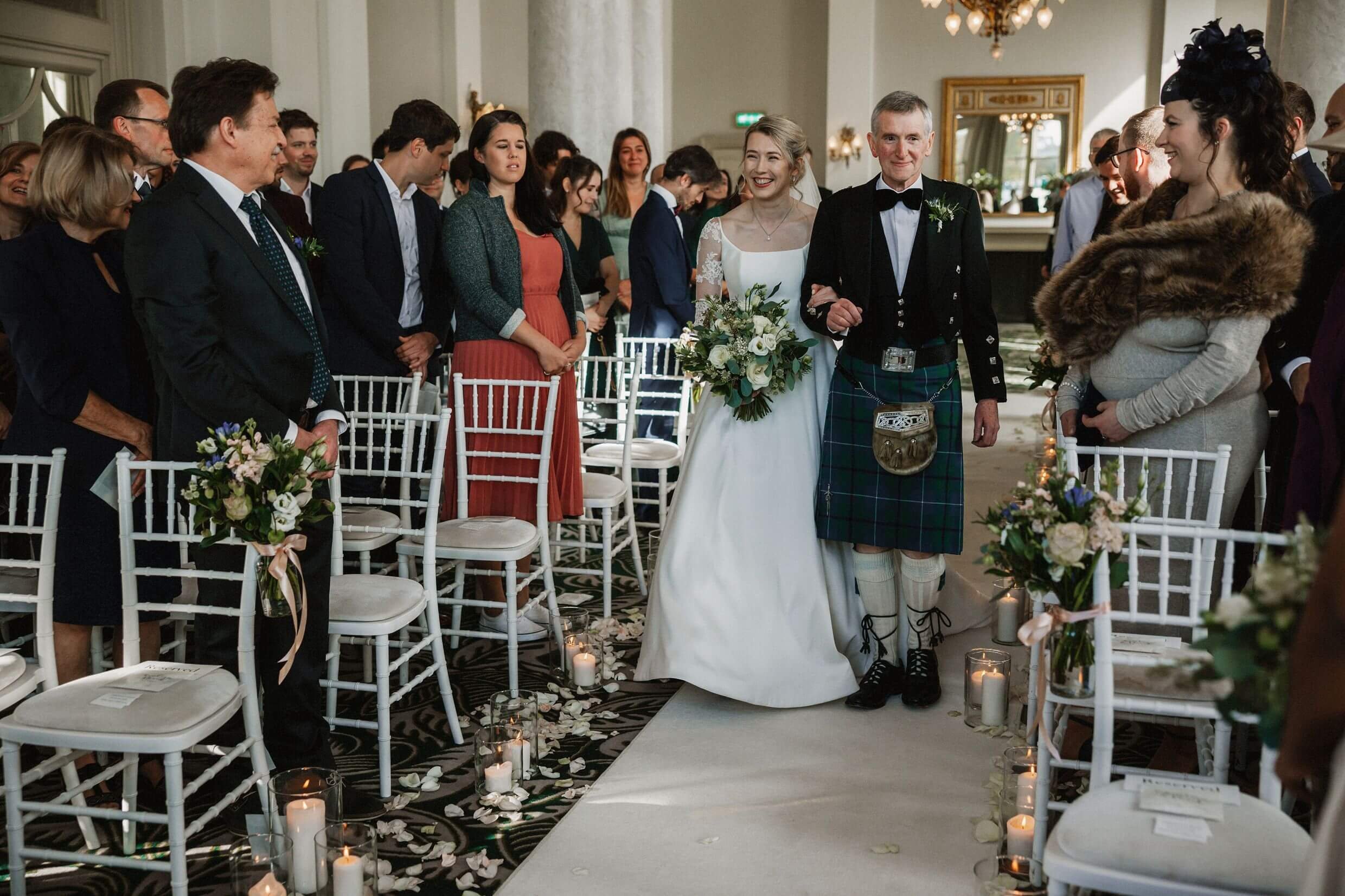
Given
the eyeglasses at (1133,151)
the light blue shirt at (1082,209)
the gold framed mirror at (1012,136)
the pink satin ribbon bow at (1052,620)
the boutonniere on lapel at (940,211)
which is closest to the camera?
the pink satin ribbon bow at (1052,620)

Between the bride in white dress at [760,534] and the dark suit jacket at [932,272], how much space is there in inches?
7.9

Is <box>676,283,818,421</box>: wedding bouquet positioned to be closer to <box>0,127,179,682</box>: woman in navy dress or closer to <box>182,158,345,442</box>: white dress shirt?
<box>182,158,345,442</box>: white dress shirt

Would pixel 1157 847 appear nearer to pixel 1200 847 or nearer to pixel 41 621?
pixel 1200 847

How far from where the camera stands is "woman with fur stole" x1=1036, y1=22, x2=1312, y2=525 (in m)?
3.05

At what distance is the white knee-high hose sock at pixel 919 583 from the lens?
3.87 meters

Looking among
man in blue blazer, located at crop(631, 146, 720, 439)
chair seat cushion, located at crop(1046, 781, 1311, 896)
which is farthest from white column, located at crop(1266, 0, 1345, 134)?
chair seat cushion, located at crop(1046, 781, 1311, 896)

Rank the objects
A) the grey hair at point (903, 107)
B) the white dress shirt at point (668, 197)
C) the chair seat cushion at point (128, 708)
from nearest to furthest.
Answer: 1. the chair seat cushion at point (128, 708)
2. the grey hair at point (903, 107)
3. the white dress shirt at point (668, 197)

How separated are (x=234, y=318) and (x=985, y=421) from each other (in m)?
2.26

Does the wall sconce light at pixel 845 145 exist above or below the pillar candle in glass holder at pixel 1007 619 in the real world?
above

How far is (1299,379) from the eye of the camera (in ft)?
10.8

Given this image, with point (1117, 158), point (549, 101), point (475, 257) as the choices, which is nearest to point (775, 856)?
point (475, 257)

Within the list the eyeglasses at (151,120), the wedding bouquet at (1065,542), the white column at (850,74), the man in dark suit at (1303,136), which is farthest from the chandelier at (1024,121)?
the wedding bouquet at (1065,542)

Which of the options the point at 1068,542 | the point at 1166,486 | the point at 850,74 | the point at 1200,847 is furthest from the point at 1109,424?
the point at 850,74

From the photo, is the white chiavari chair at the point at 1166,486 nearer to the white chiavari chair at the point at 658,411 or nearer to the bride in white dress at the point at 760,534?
the bride in white dress at the point at 760,534
